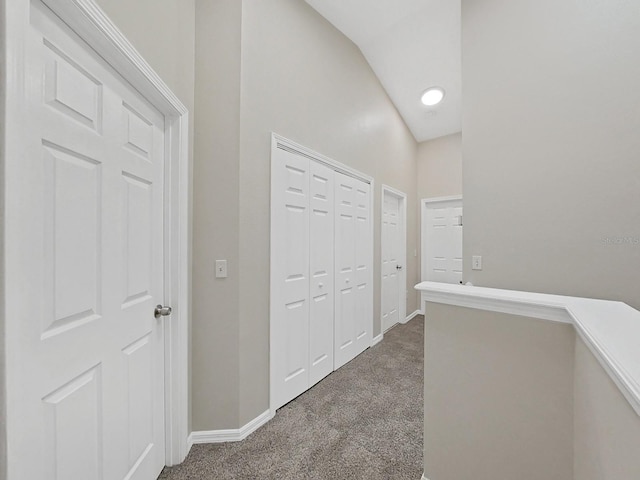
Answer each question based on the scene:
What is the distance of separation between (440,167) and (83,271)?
4.75m

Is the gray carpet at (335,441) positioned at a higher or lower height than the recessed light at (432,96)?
lower

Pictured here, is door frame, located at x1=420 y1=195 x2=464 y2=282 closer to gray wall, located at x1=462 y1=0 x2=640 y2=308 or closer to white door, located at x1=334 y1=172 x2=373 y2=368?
white door, located at x1=334 y1=172 x2=373 y2=368

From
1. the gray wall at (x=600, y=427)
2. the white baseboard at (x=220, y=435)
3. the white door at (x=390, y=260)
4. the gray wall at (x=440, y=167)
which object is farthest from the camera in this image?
the gray wall at (x=440, y=167)

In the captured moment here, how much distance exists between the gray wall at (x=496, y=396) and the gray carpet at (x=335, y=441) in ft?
1.18

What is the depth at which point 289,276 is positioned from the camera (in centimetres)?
201

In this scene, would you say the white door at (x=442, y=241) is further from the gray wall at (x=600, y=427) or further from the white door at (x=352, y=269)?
the gray wall at (x=600, y=427)

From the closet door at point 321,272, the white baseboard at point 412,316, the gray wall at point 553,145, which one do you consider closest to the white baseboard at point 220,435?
the closet door at point 321,272

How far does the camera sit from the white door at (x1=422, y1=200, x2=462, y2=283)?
424 centimetres

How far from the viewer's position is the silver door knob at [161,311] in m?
1.33

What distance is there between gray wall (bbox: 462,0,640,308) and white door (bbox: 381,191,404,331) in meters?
1.49

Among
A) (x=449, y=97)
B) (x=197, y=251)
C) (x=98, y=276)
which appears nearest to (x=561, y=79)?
(x=449, y=97)

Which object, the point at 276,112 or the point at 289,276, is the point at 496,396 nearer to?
the point at 289,276

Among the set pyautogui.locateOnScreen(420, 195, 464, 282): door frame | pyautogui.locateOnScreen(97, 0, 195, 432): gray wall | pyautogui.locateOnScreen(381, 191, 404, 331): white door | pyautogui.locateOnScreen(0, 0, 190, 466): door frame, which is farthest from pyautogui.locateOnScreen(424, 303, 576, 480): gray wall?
pyautogui.locateOnScreen(420, 195, 464, 282): door frame

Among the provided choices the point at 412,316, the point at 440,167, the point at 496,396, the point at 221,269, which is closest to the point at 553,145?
the point at 496,396
